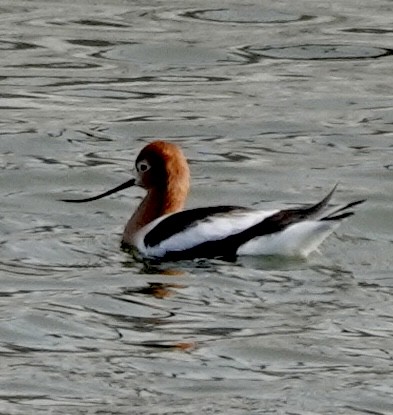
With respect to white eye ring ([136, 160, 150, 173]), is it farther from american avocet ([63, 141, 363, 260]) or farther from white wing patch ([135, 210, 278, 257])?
white wing patch ([135, 210, 278, 257])

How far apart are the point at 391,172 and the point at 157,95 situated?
10.0ft

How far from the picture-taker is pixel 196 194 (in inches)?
Result: 581

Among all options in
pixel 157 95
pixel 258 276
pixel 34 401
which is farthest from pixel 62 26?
pixel 34 401

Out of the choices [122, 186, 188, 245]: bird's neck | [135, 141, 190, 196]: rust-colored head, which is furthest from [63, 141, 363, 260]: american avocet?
[135, 141, 190, 196]: rust-colored head

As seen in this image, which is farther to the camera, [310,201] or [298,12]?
[298,12]

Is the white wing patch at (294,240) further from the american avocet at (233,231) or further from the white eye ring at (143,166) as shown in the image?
the white eye ring at (143,166)

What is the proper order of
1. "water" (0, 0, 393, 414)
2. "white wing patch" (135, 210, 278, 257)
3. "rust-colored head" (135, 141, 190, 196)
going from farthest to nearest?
"rust-colored head" (135, 141, 190, 196) < "white wing patch" (135, 210, 278, 257) < "water" (0, 0, 393, 414)

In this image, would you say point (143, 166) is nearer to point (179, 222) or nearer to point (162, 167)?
point (162, 167)

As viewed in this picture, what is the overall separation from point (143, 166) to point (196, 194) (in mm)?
1367

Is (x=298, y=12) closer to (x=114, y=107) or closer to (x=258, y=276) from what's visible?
(x=114, y=107)

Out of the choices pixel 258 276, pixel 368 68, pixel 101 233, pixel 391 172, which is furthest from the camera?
pixel 368 68

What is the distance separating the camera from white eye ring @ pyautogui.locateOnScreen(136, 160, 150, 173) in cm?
1343

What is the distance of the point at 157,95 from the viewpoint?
689 inches

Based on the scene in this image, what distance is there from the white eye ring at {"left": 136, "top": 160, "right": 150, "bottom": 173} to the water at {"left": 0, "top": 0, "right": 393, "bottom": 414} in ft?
1.57
